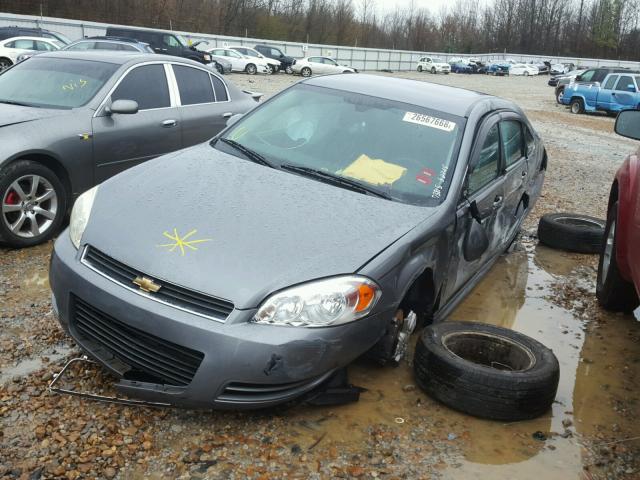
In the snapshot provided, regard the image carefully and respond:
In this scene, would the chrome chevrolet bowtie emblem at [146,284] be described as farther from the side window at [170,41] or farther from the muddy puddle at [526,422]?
the side window at [170,41]

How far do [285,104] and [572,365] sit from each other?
9.10ft

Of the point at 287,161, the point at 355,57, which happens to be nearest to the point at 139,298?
the point at 287,161

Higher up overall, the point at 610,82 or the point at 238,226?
the point at 610,82

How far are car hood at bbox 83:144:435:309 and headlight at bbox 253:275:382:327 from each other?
49 mm

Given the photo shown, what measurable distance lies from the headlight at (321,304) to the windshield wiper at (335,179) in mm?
887

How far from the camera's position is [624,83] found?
24219 millimetres

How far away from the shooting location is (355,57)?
57.8m

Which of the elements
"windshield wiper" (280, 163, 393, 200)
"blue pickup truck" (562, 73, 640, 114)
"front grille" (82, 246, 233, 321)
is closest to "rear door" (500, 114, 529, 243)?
"windshield wiper" (280, 163, 393, 200)

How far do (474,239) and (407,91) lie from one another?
3.92ft

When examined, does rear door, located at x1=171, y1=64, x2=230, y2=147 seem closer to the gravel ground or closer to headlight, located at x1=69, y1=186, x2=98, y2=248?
the gravel ground

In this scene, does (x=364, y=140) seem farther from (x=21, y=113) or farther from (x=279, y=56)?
(x=279, y=56)

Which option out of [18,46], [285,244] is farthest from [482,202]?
[18,46]

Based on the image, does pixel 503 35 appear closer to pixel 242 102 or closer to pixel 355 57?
pixel 355 57

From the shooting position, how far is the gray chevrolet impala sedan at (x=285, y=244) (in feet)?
9.28
